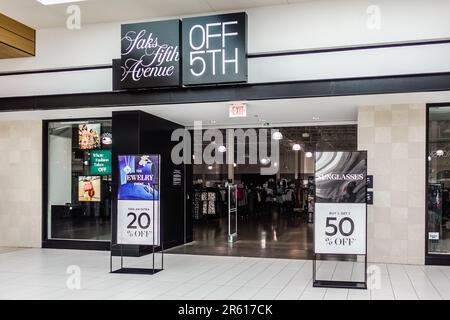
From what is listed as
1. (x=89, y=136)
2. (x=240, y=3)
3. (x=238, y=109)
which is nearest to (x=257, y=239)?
(x=238, y=109)

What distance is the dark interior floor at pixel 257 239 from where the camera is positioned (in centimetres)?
852

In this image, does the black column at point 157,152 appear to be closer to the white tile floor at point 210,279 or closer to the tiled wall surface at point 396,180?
the white tile floor at point 210,279

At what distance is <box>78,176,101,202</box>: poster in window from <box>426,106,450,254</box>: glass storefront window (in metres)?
5.91

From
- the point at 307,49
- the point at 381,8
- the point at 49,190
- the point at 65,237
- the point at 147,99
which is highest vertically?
the point at 381,8

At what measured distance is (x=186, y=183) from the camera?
991 cm

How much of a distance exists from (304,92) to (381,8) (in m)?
1.56

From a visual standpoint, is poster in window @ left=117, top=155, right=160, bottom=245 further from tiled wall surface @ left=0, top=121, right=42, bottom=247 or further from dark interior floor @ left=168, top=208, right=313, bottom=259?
tiled wall surface @ left=0, top=121, right=42, bottom=247

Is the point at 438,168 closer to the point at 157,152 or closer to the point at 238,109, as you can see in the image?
the point at 238,109

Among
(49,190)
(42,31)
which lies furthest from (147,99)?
(49,190)

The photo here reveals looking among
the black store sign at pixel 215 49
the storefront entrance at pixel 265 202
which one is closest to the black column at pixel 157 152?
the storefront entrance at pixel 265 202

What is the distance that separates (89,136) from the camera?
9078 millimetres
